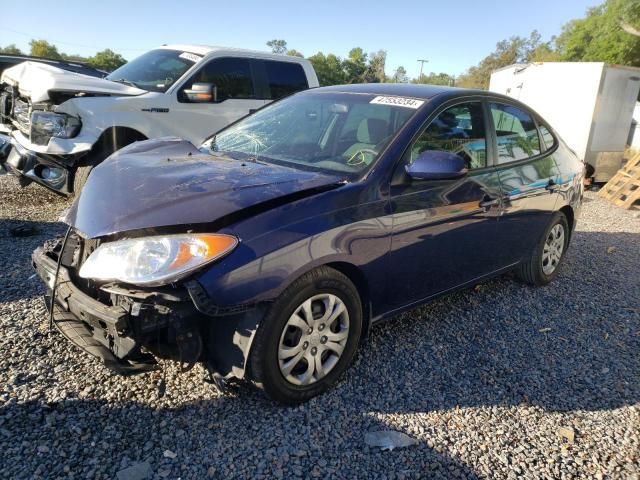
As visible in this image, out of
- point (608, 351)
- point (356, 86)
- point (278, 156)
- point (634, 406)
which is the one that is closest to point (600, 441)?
point (634, 406)

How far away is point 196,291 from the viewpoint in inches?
80.6

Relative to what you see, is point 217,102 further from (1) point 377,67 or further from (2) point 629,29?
(1) point 377,67

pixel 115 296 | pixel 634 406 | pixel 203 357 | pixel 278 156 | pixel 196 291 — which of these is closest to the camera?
pixel 196 291

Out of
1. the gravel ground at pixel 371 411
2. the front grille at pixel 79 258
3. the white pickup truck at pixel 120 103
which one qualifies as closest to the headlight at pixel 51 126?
the white pickup truck at pixel 120 103

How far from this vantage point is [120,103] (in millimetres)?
5352

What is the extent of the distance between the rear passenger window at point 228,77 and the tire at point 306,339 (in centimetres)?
449

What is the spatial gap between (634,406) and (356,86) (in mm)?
2869

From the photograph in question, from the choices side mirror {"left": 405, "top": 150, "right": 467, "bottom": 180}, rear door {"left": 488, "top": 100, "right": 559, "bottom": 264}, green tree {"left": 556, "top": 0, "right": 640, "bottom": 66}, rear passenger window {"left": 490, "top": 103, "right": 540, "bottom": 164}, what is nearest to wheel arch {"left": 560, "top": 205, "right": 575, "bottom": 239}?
rear door {"left": 488, "top": 100, "right": 559, "bottom": 264}

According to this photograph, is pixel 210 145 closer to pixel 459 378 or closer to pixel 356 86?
pixel 356 86

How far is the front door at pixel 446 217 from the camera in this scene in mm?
2865

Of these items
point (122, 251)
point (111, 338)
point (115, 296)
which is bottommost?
point (111, 338)

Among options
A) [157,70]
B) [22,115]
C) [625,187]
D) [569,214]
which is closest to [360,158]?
[569,214]

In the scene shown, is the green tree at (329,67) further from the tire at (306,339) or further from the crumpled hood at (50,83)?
the tire at (306,339)

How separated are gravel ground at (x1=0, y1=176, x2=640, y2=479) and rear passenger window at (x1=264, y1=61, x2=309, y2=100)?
4.41m
